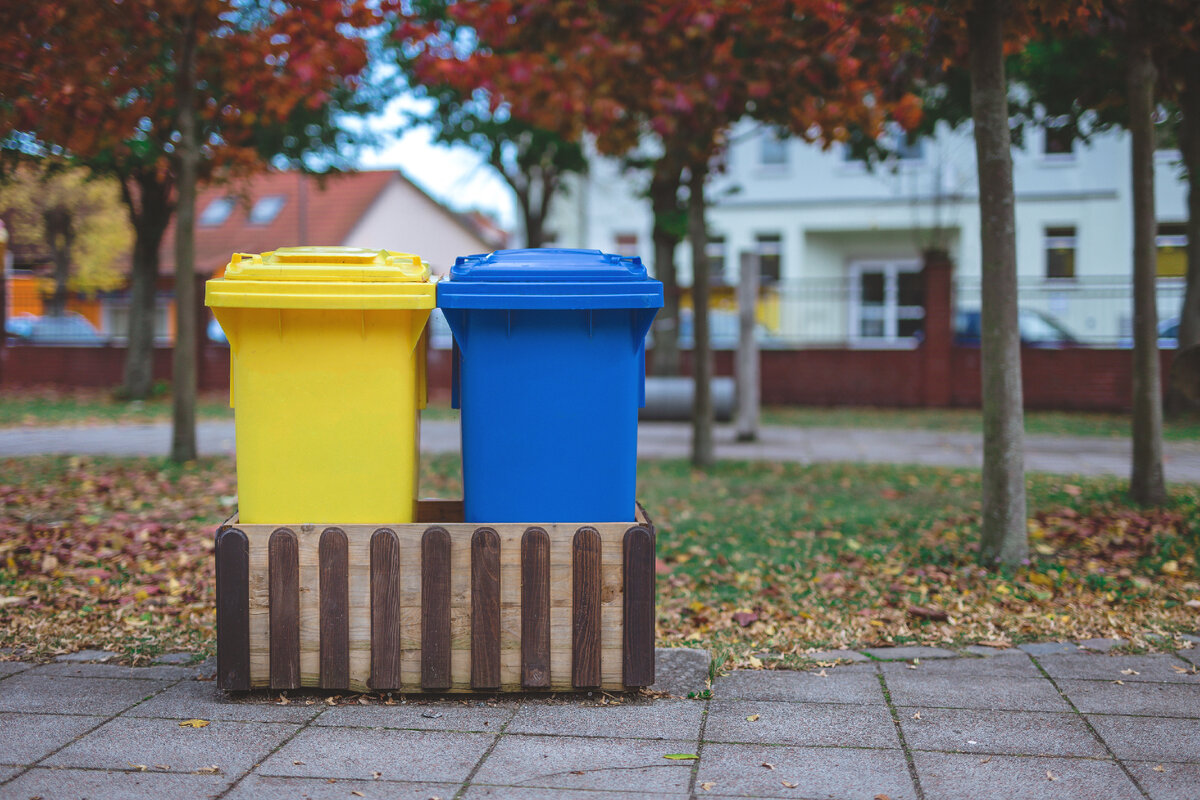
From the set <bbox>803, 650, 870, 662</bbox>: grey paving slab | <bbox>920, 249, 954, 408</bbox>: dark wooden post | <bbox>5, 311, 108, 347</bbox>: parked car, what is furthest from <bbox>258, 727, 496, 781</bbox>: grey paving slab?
<bbox>5, 311, 108, 347</bbox>: parked car

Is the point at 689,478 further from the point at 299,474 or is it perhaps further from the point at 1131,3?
the point at 299,474

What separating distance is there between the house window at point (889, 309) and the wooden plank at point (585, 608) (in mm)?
13673

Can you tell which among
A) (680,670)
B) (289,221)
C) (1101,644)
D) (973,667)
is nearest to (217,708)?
(680,670)

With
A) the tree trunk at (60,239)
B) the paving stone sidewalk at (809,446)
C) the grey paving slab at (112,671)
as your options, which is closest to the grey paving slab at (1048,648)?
the grey paving slab at (112,671)

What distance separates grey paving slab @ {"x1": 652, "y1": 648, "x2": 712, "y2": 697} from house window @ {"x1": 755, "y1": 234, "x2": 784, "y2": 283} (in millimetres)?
23992

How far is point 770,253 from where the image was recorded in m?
27.4

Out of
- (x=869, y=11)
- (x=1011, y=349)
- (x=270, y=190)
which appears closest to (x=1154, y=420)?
(x=1011, y=349)

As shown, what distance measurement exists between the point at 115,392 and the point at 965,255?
20.0 meters

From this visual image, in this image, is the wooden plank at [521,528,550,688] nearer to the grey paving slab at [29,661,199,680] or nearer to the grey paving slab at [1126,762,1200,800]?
the grey paving slab at [29,661,199,680]

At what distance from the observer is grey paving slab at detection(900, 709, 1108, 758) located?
10.0ft

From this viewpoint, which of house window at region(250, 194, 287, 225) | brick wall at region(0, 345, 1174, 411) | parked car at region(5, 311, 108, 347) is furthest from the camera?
house window at region(250, 194, 287, 225)

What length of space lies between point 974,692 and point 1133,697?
0.54 meters

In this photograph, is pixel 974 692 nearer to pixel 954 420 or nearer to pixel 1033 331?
pixel 954 420

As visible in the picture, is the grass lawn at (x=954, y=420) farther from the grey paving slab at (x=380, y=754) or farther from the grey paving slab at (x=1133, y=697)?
the grey paving slab at (x=380, y=754)
